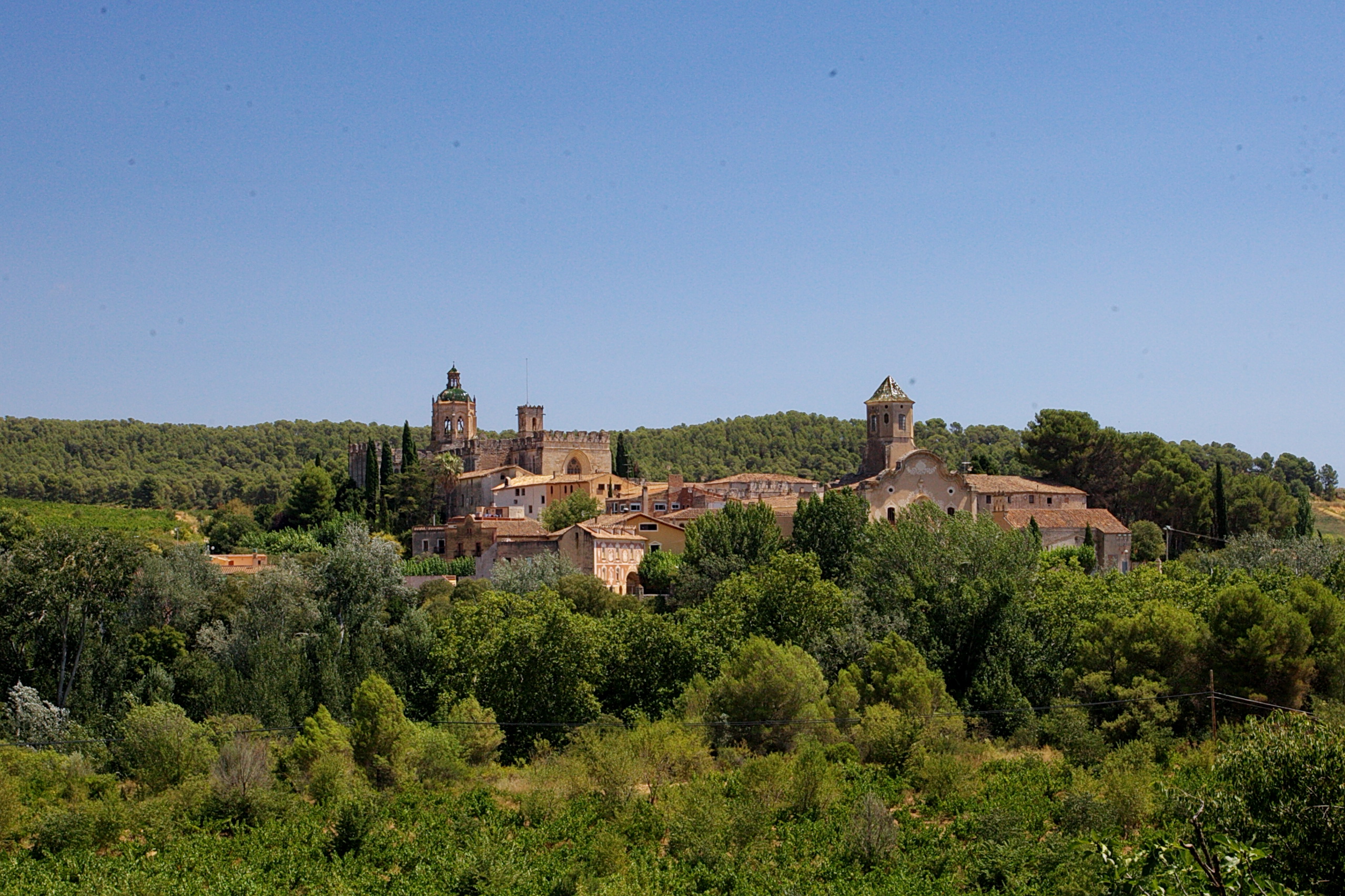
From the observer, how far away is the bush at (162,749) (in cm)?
2988

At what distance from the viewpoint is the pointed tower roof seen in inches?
2387

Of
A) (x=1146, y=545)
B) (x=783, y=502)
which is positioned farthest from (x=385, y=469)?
(x=1146, y=545)

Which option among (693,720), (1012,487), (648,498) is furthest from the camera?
(648,498)

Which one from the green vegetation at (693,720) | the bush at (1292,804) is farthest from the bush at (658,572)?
the bush at (1292,804)

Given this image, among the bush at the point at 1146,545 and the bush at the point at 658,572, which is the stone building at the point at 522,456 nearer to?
the bush at the point at 658,572

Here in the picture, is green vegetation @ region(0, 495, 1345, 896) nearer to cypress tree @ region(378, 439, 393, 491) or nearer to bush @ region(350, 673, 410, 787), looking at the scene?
bush @ region(350, 673, 410, 787)

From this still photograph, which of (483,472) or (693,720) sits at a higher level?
(483,472)

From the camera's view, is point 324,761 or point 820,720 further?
point 820,720

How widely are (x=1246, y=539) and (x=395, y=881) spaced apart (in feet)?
144

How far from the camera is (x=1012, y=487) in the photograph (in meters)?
59.6

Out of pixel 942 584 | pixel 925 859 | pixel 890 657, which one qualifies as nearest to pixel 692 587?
pixel 942 584

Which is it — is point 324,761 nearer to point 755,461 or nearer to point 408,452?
point 408,452

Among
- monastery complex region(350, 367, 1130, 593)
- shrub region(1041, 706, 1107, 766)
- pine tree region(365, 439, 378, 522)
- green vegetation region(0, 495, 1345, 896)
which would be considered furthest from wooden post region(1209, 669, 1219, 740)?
pine tree region(365, 439, 378, 522)

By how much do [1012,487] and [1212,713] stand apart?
31233 millimetres
